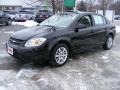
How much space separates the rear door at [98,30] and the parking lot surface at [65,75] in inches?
28.1

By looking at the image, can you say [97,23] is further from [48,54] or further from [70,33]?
[48,54]

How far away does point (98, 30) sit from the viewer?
718 centimetres

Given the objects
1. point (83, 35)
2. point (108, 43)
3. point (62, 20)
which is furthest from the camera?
point (108, 43)

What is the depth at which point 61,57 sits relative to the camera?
19.2 ft

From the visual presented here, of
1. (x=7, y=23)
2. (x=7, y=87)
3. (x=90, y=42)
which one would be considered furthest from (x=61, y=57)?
(x=7, y=23)

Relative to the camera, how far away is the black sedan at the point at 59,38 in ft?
17.6

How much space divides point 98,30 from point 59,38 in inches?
79.6

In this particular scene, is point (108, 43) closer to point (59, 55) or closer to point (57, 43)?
point (59, 55)

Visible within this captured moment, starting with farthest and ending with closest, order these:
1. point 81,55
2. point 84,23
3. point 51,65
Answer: point 81,55
point 84,23
point 51,65

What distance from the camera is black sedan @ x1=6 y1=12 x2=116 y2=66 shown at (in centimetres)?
537

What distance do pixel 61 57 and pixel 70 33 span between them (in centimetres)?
75

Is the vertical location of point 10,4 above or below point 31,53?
above

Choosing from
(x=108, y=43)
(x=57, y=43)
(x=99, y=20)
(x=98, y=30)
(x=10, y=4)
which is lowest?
(x=108, y=43)

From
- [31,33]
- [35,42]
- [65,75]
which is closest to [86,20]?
[31,33]
